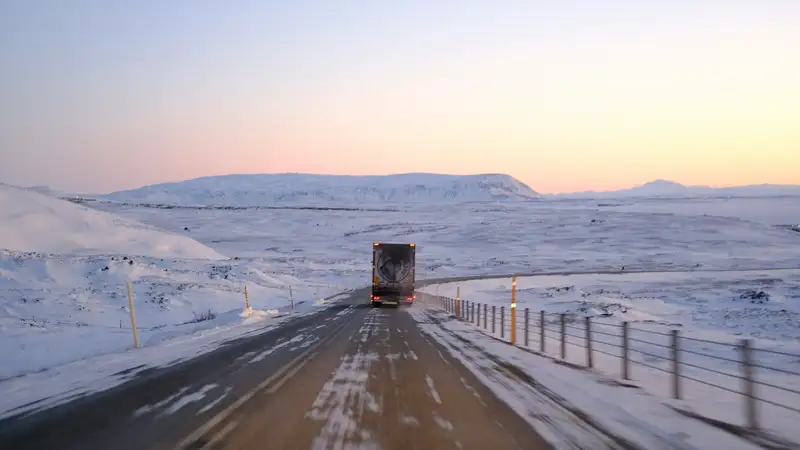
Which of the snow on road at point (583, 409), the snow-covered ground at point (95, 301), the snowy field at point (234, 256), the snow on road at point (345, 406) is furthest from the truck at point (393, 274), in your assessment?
the snow on road at point (345, 406)

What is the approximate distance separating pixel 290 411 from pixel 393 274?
32383mm

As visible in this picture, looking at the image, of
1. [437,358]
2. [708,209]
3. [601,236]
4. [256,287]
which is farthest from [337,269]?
[708,209]

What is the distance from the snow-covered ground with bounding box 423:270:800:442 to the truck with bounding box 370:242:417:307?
579cm

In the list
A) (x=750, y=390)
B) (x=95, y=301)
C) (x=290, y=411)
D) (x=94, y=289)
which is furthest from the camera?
(x=94, y=289)

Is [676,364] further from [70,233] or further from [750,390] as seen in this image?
[70,233]

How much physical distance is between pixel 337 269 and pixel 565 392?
7859 centimetres

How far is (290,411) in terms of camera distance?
31.1 ft

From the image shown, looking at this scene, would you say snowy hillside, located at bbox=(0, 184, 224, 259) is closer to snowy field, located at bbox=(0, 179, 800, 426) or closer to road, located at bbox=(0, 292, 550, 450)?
snowy field, located at bbox=(0, 179, 800, 426)

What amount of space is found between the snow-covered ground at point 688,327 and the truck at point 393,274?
5.79 meters

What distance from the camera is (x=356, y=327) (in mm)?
25938

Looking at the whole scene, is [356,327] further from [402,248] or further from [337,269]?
[337,269]

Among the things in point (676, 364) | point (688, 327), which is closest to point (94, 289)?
point (688, 327)

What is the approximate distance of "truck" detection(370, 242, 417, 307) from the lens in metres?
41.5

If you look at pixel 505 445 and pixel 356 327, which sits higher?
pixel 505 445
